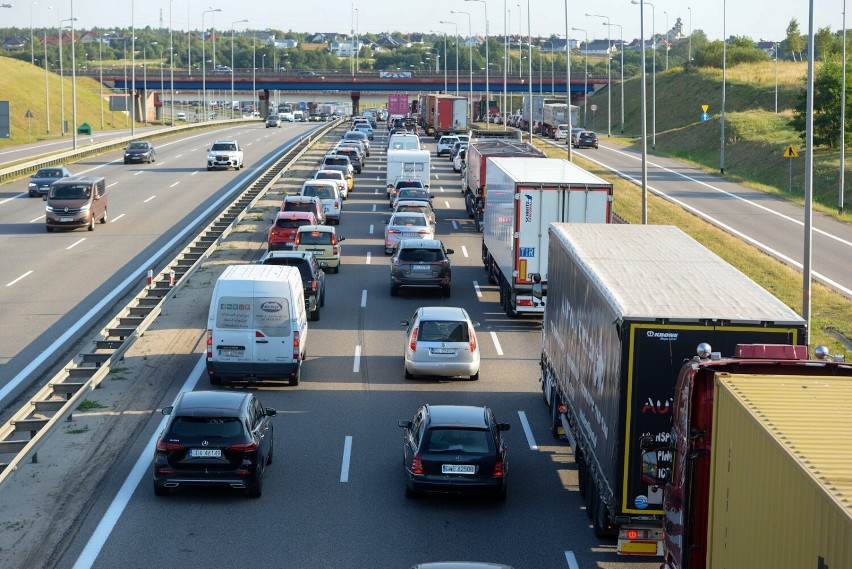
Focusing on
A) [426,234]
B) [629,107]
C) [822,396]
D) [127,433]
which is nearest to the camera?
[822,396]

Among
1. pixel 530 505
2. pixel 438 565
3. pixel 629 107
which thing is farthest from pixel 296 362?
pixel 629 107

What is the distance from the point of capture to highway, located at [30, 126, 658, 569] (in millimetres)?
15141

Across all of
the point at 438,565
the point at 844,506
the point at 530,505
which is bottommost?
the point at 530,505

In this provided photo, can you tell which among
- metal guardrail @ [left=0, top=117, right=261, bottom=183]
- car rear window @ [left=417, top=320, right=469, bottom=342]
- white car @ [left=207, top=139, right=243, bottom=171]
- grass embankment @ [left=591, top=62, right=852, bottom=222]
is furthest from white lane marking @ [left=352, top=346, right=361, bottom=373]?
white car @ [left=207, top=139, right=243, bottom=171]

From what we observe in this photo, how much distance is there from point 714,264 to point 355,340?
12256mm

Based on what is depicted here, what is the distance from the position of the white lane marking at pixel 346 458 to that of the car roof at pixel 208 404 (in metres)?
1.92

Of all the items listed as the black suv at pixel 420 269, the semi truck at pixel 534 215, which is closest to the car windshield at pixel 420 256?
the black suv at pixel 420 269

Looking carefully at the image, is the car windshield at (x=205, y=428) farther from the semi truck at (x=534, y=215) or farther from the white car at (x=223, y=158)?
the white car at (x=223, y=158)

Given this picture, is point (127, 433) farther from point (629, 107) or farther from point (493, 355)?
point (629, 107)

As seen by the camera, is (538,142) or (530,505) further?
(538,142)

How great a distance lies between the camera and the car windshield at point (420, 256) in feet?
111

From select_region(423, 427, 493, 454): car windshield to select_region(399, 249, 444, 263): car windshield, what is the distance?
55.9 feet

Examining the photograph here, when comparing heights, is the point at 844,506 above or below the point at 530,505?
above

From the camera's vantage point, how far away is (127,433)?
20.3 meters
